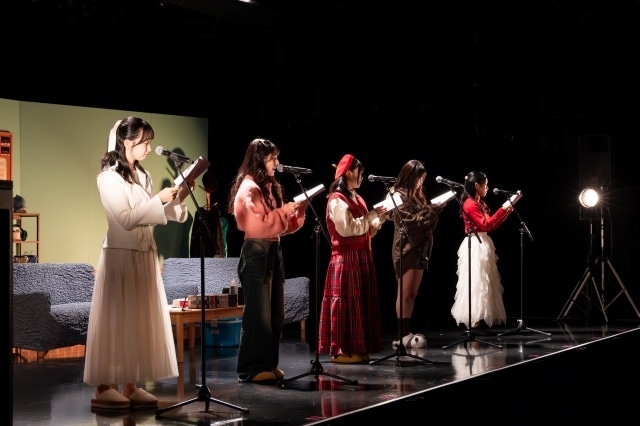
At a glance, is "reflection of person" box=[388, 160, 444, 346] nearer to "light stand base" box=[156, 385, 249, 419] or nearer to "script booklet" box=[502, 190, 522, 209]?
"script booklet" box=[502, 190, 522, 209]

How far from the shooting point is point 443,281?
1166 cm

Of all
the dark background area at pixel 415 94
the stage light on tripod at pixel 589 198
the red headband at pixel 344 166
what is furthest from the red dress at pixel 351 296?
the stage light on tripod at pixel 589 198

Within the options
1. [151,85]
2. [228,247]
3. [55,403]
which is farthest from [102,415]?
[228,247]

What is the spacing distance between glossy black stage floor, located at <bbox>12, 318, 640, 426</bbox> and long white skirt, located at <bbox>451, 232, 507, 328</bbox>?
279mm

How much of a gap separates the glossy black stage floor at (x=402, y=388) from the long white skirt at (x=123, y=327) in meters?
0.23

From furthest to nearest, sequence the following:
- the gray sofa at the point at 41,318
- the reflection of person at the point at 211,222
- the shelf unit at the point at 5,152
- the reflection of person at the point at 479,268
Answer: the reflection of person at the point at 211,222 < the shelf unit at the point at 5,152 < the reflection of person at the point at 479,268 < the gray sofa at the point at 41,318

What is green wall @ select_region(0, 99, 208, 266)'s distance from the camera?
10.2 meters

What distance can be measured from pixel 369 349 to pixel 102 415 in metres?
2.44

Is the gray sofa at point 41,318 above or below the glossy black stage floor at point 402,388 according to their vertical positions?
above

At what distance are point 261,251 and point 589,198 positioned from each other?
5612 millimetres

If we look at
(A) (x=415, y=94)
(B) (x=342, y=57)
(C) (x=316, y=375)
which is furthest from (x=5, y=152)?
(C) (x=316, y=375)

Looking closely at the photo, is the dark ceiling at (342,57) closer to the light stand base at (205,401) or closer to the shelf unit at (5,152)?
the shelf unit at (5,152)

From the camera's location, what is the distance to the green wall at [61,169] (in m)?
10.2

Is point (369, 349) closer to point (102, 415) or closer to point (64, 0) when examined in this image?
point (102, 415)
